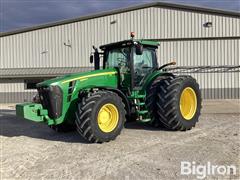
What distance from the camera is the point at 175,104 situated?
857 cm

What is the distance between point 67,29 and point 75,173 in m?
16.9

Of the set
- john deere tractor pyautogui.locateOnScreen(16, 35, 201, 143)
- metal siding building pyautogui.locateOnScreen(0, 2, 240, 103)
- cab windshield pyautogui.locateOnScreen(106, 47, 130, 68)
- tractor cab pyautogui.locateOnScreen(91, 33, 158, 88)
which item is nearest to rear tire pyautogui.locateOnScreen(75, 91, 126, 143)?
john deere tractor pyautogui.locateOnScreen(16, 35, 201, 143)

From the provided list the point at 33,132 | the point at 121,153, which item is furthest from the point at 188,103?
the point at 33,132

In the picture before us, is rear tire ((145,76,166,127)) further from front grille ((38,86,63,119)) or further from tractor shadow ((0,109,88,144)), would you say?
front grille ((38,86,63,119))

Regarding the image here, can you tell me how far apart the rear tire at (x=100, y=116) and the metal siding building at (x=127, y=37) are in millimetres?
13471

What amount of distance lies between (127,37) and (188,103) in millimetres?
12259

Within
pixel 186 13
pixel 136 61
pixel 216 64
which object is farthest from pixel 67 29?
pixel 136 61

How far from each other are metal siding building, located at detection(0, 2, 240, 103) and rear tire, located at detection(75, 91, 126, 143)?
13.5m

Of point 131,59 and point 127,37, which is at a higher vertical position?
point 127,37

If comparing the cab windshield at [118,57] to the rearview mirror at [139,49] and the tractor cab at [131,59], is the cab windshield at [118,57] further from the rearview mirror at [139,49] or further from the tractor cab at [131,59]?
the rearview mirror at [139,49]

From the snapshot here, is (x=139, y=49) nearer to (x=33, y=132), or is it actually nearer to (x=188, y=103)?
(x=188, y=103)
